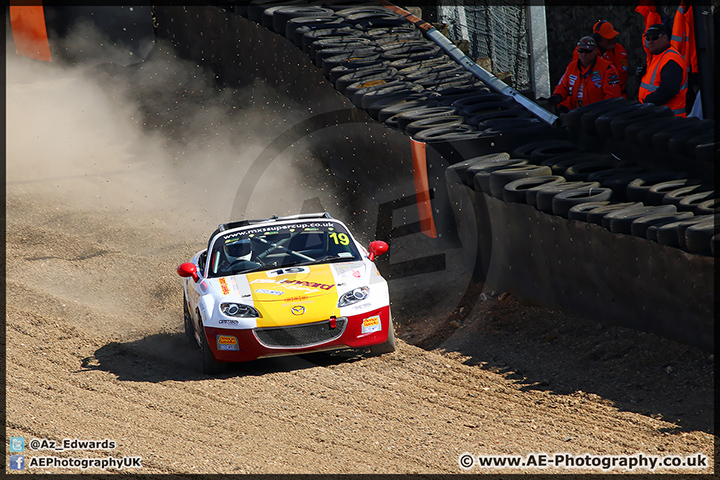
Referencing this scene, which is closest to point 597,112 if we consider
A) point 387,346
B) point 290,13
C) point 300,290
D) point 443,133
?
point 443,133

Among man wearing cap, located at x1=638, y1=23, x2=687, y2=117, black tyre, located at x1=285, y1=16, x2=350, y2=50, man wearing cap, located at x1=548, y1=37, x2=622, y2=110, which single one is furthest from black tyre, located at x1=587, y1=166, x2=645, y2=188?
black tyre, located at x1=285, y1=16, x2=350, y2=50

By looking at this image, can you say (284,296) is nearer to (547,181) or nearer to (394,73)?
(547,181)

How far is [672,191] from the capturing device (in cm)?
746

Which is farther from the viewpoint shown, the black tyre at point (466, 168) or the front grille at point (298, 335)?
the black tyre at point (466, 168)

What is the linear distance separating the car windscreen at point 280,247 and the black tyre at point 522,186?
1.75 metres

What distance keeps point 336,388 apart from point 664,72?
568cm

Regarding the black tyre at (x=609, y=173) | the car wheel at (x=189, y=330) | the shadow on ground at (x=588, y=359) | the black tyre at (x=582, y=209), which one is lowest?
the shadow on ground at (x=588, y=359)

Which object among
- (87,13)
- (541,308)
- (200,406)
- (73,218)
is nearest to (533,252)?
(541,308)

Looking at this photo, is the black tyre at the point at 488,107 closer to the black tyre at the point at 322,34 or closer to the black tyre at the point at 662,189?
the black tyre at the point at 322,34

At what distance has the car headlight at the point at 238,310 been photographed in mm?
7434

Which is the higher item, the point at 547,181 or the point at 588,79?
the point at 588,79

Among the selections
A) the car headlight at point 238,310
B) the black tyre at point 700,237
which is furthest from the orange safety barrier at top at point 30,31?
the black tyre at point 700,237

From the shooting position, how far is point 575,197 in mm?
7836

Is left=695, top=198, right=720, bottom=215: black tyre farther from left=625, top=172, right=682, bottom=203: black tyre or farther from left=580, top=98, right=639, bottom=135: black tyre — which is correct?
left=580, top=98, right=639, bottom=135: black tyre
